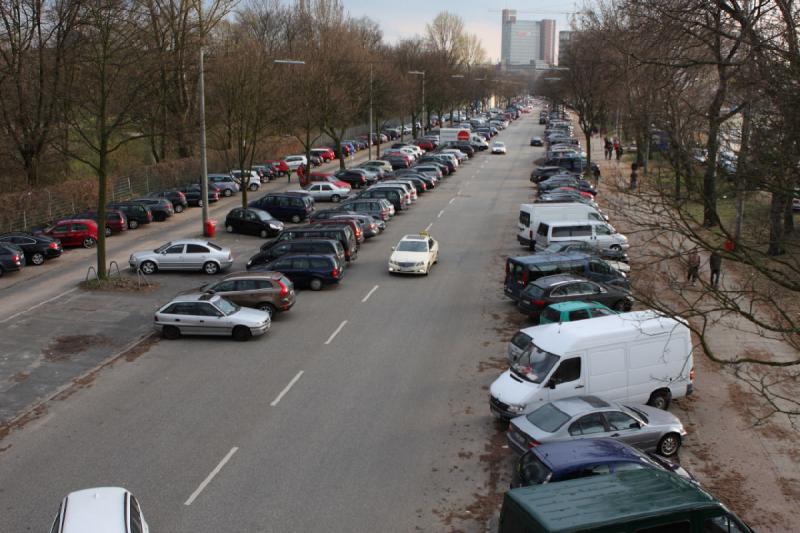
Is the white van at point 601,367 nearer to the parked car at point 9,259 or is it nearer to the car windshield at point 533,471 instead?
the car windshield at point 533,471

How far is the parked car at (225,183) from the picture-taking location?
1981 inches

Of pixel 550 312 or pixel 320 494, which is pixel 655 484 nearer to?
pixel 320 494

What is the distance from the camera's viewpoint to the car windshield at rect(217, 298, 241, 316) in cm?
2158

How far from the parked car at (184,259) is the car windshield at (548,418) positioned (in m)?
18.0

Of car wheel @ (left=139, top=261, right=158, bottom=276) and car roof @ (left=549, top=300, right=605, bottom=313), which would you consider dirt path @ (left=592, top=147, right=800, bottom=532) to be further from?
car wheel @ (left=139, top=261, right=158, bottom=276)

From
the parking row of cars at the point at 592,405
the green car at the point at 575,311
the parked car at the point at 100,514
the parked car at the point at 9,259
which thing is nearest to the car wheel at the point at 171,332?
the parking row of cars at the point at 592,405

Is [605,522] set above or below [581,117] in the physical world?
below

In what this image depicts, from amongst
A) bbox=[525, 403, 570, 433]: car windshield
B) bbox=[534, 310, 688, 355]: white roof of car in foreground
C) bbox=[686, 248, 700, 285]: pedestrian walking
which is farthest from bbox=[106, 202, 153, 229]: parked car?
bbox=[525, 403, 570, 433]: car windshield

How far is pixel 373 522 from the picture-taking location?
11938mm

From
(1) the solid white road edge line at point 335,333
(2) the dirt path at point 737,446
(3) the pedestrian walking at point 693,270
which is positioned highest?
(3) the pedestrian walking at point 693,270

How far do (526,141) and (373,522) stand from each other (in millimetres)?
86815

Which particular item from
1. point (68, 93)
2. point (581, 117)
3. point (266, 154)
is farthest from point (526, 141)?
point (68, 93)

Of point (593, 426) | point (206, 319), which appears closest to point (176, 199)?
point (206, 319)

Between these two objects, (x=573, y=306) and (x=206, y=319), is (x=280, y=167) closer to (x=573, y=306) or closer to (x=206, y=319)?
(x=206, y=319)
